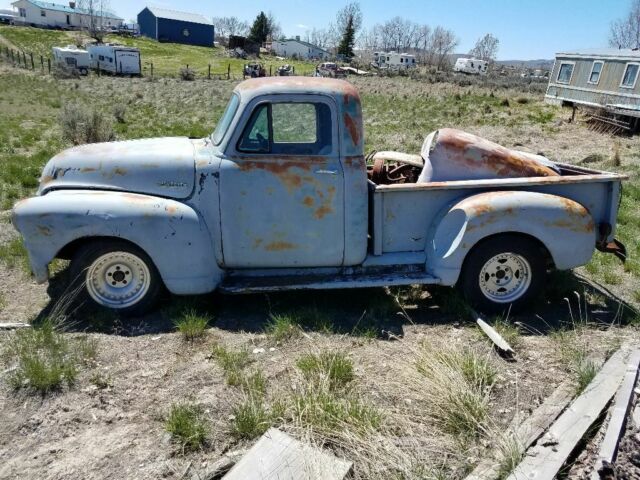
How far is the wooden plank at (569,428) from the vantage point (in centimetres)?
286

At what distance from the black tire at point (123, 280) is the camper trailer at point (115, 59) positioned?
127ft

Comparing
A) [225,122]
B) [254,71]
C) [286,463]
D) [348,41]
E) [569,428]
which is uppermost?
[348,41]

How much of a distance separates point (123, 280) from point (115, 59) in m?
39.3

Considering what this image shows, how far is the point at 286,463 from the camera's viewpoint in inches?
114

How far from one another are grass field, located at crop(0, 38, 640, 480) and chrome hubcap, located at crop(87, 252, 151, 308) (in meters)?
0.22

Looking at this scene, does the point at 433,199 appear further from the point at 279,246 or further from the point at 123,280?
the point at 123,280

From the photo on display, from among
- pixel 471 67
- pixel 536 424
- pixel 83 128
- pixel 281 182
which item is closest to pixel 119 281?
pixel 281 182

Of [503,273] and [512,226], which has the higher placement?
[512,226]

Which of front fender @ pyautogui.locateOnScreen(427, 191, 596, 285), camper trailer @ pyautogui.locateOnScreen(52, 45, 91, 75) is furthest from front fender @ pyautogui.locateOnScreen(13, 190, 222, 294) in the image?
camper trailer @ pyautogui.locateOnScreen(52, 45, 91, 75)

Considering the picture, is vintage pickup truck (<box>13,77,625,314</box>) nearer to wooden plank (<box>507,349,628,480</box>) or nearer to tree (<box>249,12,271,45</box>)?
→ wooden plank (<box>507,349,628,480</box>)

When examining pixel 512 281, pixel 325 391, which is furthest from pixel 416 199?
pixel 325 391

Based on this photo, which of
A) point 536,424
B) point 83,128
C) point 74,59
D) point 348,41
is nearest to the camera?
point 536,424

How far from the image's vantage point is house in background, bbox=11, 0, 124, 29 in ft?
271

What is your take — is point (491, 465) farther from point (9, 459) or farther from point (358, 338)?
point (9, 459)
